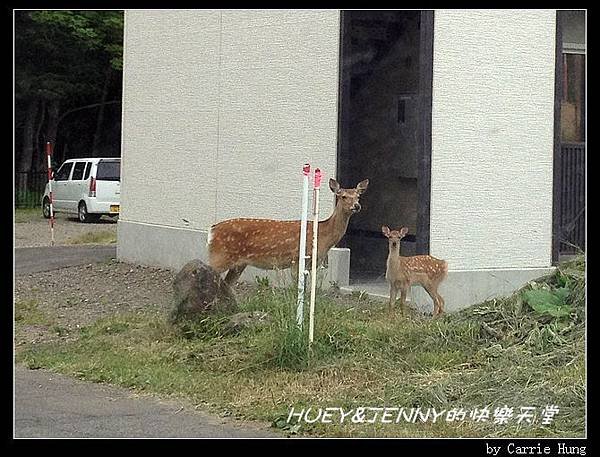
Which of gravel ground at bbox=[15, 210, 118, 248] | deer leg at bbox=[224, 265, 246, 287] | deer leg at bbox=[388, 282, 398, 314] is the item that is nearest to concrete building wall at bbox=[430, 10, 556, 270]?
deer leg at bbox=[388, 282, 398, 314]

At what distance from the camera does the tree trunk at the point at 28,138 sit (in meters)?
29.1

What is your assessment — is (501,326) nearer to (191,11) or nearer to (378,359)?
(378,359)

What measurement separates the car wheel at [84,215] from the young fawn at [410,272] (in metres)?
14.2

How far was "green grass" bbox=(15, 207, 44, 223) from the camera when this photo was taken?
2482 cm

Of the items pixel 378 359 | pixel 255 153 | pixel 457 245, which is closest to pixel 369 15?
pixel 255 153

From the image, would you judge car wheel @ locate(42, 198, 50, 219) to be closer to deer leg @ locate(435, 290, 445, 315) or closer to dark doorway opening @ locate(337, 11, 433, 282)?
dark doorway opening @ locate(337, 11, 433, 282)

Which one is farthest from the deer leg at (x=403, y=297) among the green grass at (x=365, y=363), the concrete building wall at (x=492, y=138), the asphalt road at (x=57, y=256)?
the asphalt road at (x=57, y=256)

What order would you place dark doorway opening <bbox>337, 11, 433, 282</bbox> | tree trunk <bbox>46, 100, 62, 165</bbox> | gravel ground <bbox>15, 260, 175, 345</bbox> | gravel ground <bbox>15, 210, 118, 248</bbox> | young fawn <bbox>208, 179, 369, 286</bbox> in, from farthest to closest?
1. tree trunk <bbox>46, 100, 62, 165</bbox>
2. gravel ground <bbox>15, 210, 118, 248</bbox>
3. dark doorway opening <bbox>337, 11, 433, 282</bbox>
4. gravel ground <bbox>15, 260, 175, 345</bbox>
5. young fawn <bbox>208, 179, 369, 286</bbox>

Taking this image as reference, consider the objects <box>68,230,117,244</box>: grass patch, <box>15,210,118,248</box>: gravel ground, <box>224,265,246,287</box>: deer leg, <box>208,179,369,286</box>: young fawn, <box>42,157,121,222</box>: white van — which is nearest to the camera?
<box>208,179,369,286</box>: young fawn

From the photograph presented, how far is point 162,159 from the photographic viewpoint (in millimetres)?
14938

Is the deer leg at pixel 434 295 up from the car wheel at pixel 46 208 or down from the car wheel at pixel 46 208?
down

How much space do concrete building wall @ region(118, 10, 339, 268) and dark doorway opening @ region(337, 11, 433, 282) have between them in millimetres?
927

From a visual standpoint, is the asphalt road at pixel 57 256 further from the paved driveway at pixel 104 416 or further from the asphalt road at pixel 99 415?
the paved driveway at pixel 104 416
